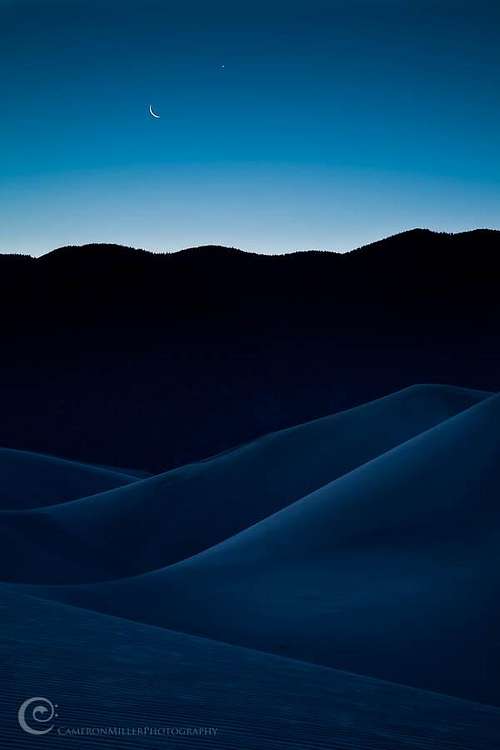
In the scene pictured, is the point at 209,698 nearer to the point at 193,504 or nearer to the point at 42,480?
the point at 193,504

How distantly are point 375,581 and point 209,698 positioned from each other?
256 inches

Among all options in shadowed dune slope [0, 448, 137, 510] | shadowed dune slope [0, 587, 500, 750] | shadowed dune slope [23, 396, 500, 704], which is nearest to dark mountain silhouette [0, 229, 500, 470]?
shadowed dune slope [0, 448, 137, 510]

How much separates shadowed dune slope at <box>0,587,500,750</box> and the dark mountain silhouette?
227 feet

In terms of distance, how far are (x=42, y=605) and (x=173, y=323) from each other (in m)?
86.7

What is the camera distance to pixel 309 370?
8588 centimetres

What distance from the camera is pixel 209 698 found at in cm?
547

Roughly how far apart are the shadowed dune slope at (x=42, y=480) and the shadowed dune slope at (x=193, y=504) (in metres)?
5.01

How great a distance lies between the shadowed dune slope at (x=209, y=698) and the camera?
465 cm

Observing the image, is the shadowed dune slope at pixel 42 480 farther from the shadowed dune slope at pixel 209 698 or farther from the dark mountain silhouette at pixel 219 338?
the dark mountain silhouette at pixel 219 338

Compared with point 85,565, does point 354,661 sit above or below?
above

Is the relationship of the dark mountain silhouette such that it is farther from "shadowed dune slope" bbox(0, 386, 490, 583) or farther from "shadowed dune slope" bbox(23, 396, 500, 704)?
"shadowed dune slope" bbox(23, 396, 500, 704)

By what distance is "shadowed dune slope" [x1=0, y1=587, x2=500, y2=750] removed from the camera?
4648mm

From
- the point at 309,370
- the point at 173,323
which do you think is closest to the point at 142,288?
the point at 173,323

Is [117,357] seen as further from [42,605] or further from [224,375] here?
[42,605]
